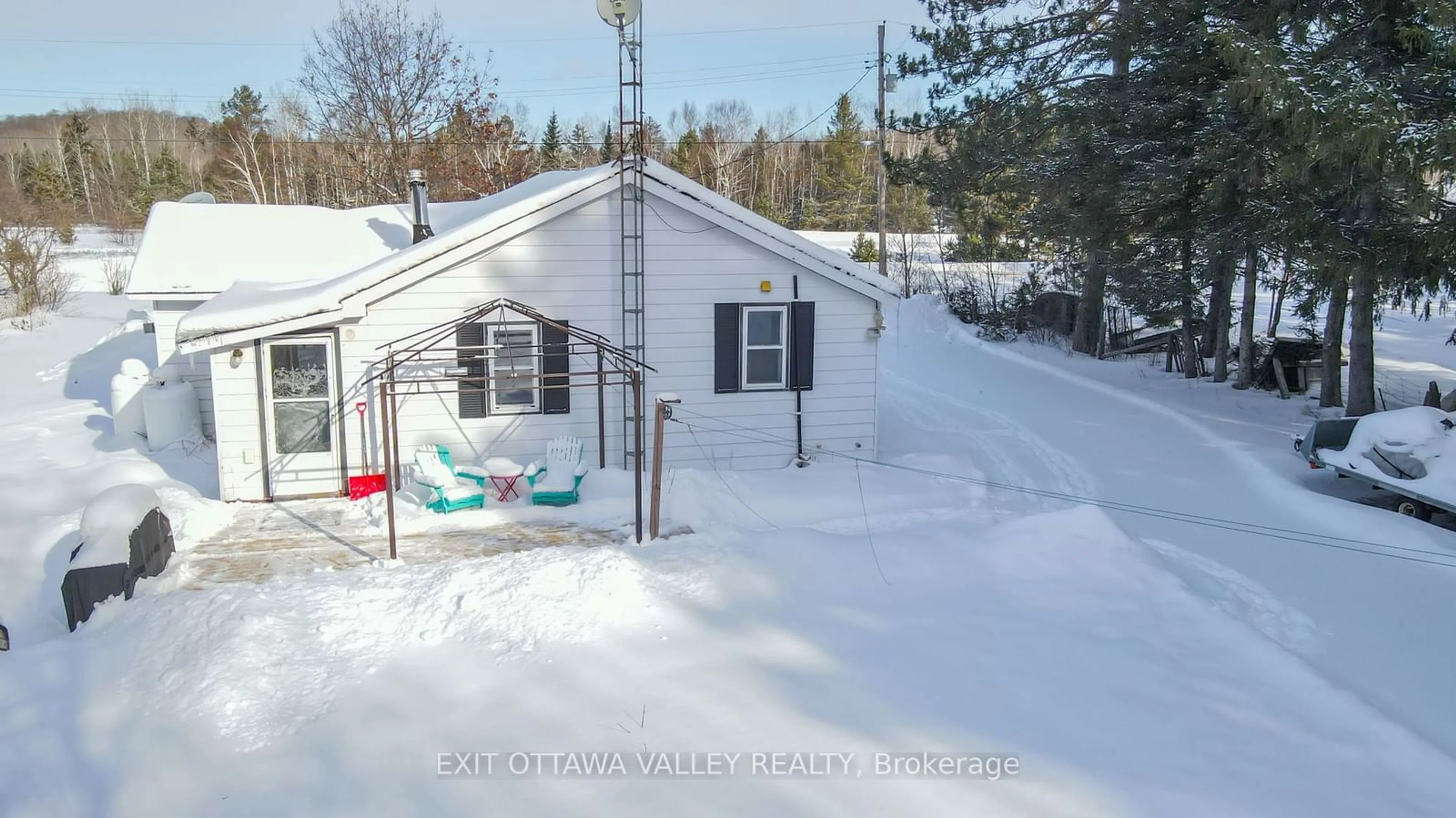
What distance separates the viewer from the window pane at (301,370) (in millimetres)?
10164

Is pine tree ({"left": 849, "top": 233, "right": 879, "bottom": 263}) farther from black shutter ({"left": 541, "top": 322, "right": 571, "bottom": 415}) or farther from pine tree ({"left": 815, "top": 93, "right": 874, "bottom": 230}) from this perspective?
black shutter ({"left": 541, "top": 322, "right": 571, "bottom": 415})

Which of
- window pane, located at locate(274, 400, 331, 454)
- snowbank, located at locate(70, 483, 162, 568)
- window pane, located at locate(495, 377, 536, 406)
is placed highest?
window pane, located at locate(495, 377, 536, 406)

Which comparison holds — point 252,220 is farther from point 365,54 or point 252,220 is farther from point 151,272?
point 365,54

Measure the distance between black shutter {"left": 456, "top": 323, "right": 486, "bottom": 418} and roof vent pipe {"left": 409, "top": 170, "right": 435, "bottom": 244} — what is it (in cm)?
303

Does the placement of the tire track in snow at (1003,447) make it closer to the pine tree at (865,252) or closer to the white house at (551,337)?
the white house at (551,337)

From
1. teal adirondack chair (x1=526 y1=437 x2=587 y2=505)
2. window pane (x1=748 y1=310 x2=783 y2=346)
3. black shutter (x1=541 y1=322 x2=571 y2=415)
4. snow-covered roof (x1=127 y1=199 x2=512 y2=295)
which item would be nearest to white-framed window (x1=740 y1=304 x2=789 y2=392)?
window pane (x1=748 y1=310 x2=783 y2=346)

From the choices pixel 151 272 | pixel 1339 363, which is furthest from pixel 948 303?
pixel 151 272

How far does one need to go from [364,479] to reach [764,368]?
17.0ft

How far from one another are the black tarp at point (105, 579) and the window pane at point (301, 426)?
8.82 ft

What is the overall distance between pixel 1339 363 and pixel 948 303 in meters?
13.2

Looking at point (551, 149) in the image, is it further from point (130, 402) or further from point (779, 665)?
point (779, 665)

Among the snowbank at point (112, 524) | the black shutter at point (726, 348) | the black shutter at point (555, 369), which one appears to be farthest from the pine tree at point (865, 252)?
the snowbank at point (112, 524)

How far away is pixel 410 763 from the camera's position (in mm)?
5047

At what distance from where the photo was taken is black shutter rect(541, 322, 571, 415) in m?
10.7
